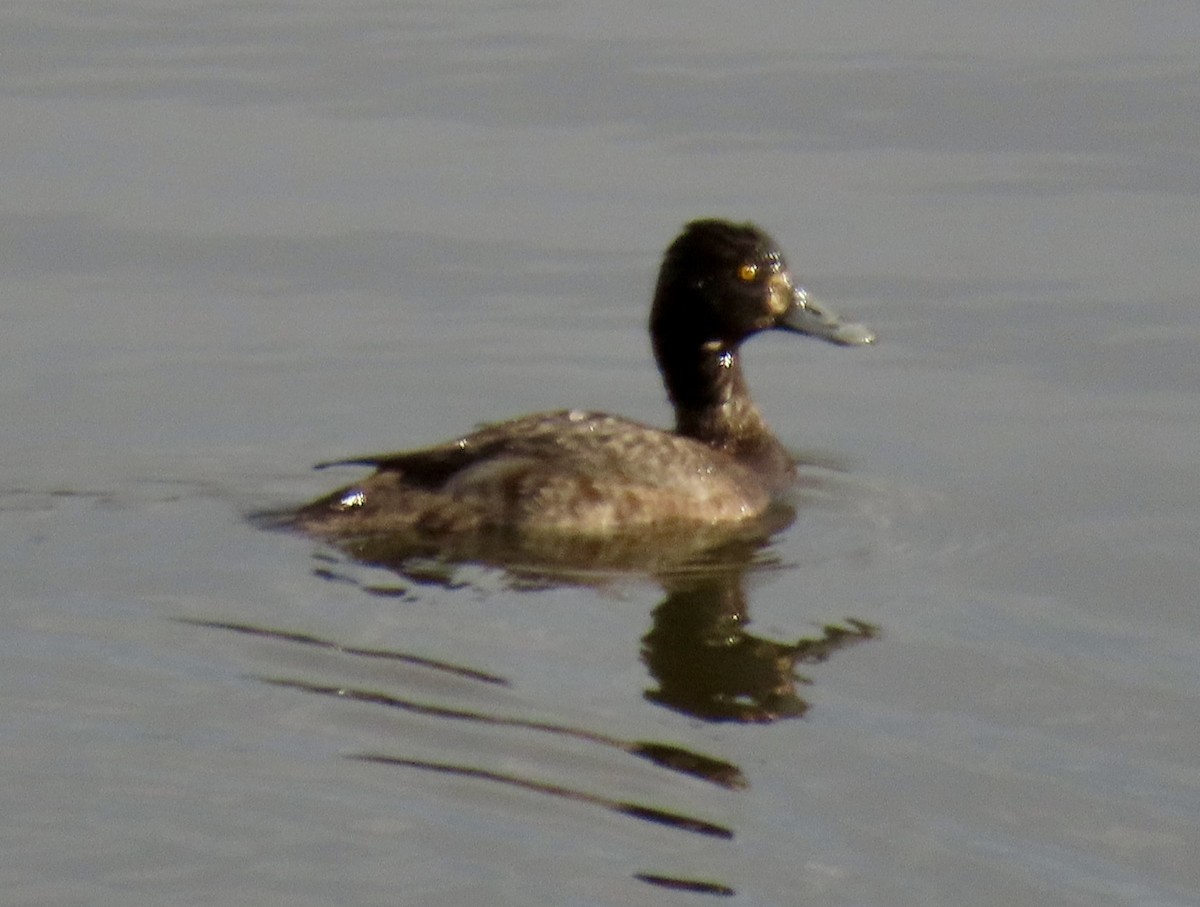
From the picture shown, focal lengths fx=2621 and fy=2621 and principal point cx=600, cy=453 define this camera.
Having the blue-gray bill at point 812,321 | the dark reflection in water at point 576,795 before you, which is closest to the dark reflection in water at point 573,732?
the dark reflection in water at point 576,795

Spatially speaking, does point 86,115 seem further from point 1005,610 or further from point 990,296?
point 1005,610

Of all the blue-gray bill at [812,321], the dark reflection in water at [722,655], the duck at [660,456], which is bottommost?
the dark reflection in water at [722,655]

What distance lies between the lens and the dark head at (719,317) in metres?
10.4

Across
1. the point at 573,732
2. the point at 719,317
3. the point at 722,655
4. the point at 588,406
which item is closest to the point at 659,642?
the point at 722,655

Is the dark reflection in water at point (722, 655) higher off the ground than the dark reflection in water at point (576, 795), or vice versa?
the dark reflection in water at point (576, 795)

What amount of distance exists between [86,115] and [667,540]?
6.21 meters

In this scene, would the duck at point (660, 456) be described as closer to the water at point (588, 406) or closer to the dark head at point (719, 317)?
the dark head at point (719, 317)

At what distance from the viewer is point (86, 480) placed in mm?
9922

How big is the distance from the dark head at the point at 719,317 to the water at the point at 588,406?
459 mm

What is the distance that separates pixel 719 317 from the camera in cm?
1050

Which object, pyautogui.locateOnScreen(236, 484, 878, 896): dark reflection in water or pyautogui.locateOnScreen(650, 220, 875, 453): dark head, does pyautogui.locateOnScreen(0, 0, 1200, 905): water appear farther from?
pyautogui.locateOnScreen(650, 220, 875, 453): dark head

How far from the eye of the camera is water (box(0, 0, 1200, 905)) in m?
6.67

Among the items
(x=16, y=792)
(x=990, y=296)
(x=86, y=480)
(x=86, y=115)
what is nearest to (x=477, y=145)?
(x=86, y=115)

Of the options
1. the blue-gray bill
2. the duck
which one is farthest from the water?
the blue-gray bill
